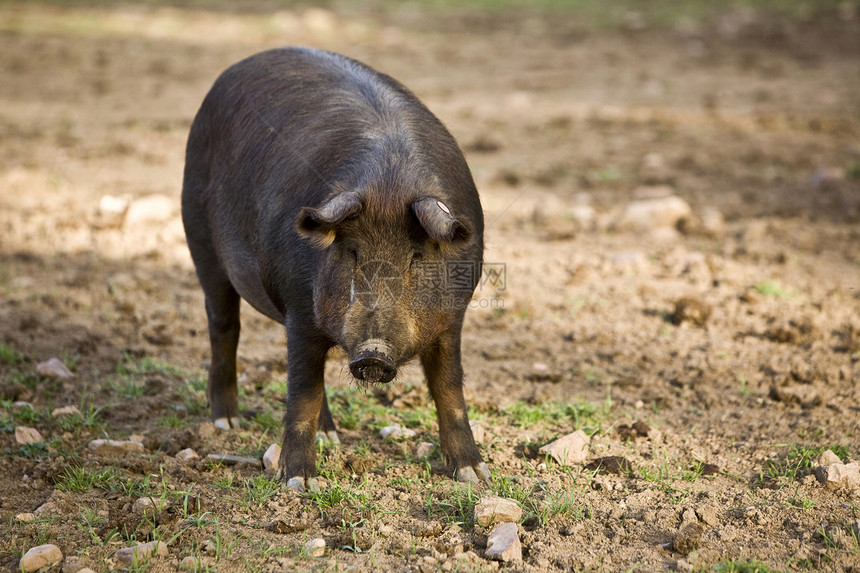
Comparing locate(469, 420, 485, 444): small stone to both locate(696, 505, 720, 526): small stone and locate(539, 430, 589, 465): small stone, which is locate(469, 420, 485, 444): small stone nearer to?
locate(539, 430, 589, 465): small stone

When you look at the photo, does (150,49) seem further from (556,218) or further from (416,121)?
(416,121)

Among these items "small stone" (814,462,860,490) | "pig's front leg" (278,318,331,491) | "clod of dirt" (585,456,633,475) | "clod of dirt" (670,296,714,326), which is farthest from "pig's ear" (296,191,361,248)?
"clod of dirt" (670,296,714,326)

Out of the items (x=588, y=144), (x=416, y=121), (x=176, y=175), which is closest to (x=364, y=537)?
(x=416, y=121)

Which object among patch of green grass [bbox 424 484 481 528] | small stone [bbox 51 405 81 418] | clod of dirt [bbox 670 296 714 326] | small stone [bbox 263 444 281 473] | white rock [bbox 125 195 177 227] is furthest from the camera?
white rock [bbox 125 195 177 227]

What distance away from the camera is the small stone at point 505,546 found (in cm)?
A: 328

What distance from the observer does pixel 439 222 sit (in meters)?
3.25

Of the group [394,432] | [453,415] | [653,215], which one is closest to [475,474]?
[453,415]

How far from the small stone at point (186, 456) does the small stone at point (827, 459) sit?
9.14 feet

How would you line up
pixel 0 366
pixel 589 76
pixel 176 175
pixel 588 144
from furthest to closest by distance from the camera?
pixel 589 76 < pixel 588 144 < pixel 176 175 < pixel 0 366

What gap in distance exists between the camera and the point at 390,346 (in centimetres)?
329

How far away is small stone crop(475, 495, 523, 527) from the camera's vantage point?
11.5 ft

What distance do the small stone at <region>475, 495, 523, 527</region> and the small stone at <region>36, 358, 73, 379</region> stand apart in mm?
2668

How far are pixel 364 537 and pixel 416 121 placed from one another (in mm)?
1785

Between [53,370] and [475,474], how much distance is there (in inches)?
99.4
